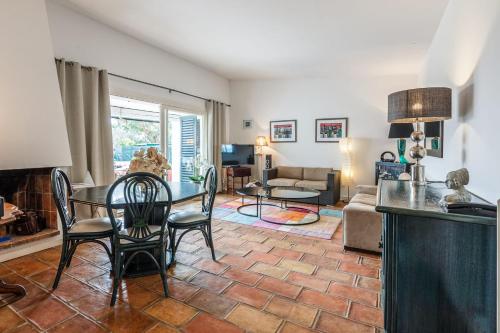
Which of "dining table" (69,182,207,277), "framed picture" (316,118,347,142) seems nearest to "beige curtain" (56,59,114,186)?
"dining table" (69,182,207,277)

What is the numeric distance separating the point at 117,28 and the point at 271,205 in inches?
148

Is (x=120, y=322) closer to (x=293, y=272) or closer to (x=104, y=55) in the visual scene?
(x=293, y=272)

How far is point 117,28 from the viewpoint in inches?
147

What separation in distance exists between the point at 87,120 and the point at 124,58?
1189mm

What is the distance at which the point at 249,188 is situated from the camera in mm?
4551

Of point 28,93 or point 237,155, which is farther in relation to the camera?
point 237,155

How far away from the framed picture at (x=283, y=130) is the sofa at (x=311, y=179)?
724 millimetres

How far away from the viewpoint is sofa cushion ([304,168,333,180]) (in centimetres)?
564

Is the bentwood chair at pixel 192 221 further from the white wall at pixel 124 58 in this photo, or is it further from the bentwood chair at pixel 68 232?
the white wall at pixel 124 58

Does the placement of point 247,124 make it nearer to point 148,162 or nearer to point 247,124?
point 247,124

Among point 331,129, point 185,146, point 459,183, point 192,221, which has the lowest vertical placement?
point 192,221

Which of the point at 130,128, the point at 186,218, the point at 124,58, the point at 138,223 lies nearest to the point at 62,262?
the point at 138,223

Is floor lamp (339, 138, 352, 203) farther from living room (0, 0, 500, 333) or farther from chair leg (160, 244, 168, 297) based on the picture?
chair leg (160, 244, 168, 297)

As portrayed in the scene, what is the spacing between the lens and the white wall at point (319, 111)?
5.42m
